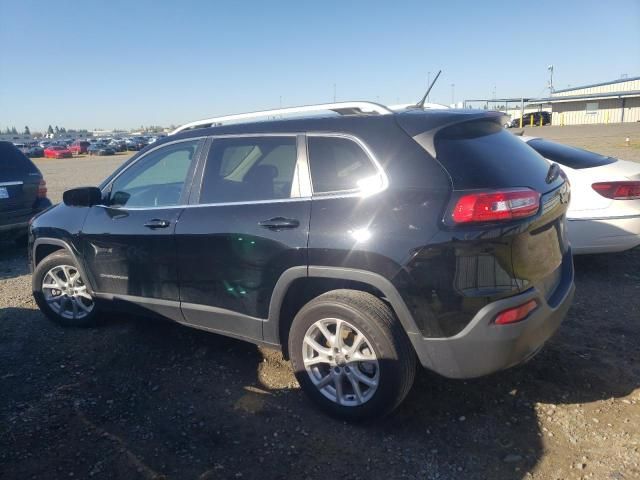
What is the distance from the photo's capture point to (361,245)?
2.75m

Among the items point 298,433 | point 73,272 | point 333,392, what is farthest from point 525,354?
point 73,272

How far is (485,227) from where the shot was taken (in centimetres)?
253

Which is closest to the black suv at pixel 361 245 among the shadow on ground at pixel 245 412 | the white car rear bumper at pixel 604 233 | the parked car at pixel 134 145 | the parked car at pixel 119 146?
the shadow on ground at pixel 245 412

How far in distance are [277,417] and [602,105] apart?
217ft

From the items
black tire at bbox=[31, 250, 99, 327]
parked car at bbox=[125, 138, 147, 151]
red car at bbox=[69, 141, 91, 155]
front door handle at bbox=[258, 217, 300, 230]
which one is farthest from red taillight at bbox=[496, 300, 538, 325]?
parked car at bbox=[125, 138, 147, 151]

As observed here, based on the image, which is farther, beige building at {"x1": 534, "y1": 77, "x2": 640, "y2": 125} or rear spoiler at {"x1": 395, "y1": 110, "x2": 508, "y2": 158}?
beige building at {"x1": 534, "y1": 77, "x2": 640, "y2": 125}

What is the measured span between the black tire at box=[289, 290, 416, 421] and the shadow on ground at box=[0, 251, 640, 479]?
0.53 feet

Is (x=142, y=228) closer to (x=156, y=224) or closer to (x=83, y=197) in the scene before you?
(x=156, y=224)

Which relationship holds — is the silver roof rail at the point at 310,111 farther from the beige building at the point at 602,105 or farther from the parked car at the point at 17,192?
the beige building at the point at 602,105

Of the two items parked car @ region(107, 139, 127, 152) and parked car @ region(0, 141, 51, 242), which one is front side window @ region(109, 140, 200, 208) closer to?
parked car @ region(0, 141, 51, 242)

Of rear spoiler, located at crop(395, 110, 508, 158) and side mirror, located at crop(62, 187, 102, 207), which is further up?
rear spoiler, located at crop(395, 110, 508, 158)

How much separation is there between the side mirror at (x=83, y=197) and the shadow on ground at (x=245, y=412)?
46.2 inches

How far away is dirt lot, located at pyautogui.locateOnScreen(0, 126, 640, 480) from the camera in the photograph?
2686 millimetres

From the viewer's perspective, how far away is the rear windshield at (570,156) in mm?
5145
